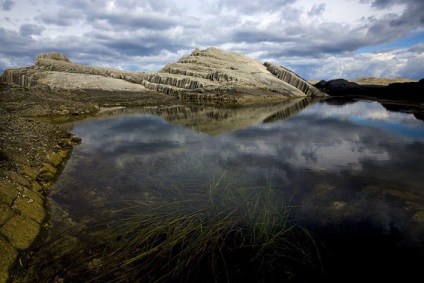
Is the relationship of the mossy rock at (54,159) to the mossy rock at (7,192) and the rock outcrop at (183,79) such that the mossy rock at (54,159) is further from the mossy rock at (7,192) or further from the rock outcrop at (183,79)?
the rock outcrop at (183,79)

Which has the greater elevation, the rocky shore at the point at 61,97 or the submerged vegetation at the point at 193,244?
the rocky shore at the point at 61,97

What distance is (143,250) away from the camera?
7.62 meters

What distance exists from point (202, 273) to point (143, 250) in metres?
1.92

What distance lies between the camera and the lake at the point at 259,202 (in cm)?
721

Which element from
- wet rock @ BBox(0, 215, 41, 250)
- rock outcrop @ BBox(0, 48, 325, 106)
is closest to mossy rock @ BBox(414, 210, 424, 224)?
wet rock @ BBox(0, 215, 41, 250)

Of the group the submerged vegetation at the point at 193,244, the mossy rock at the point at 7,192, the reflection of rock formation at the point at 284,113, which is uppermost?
the mossy rock at the point at 7,192

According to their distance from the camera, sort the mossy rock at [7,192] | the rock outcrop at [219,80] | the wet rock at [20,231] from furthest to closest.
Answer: the rock outcrop at [219,80]
the mossy rock at [7,192]
the wet rock at [20,231]

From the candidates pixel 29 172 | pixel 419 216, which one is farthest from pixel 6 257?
pixel 419 216

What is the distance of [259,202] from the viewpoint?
10.6 m

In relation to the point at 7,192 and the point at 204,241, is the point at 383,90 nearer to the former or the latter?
the point at 204,241

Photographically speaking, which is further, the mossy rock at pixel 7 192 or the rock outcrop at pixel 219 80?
the rock outcrop at pixel 219 80

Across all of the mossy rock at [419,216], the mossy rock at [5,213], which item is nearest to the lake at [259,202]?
the mossy rock at [419,216]

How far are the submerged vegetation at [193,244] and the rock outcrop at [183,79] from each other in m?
45.5

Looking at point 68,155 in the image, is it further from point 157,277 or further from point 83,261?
point 157,277
